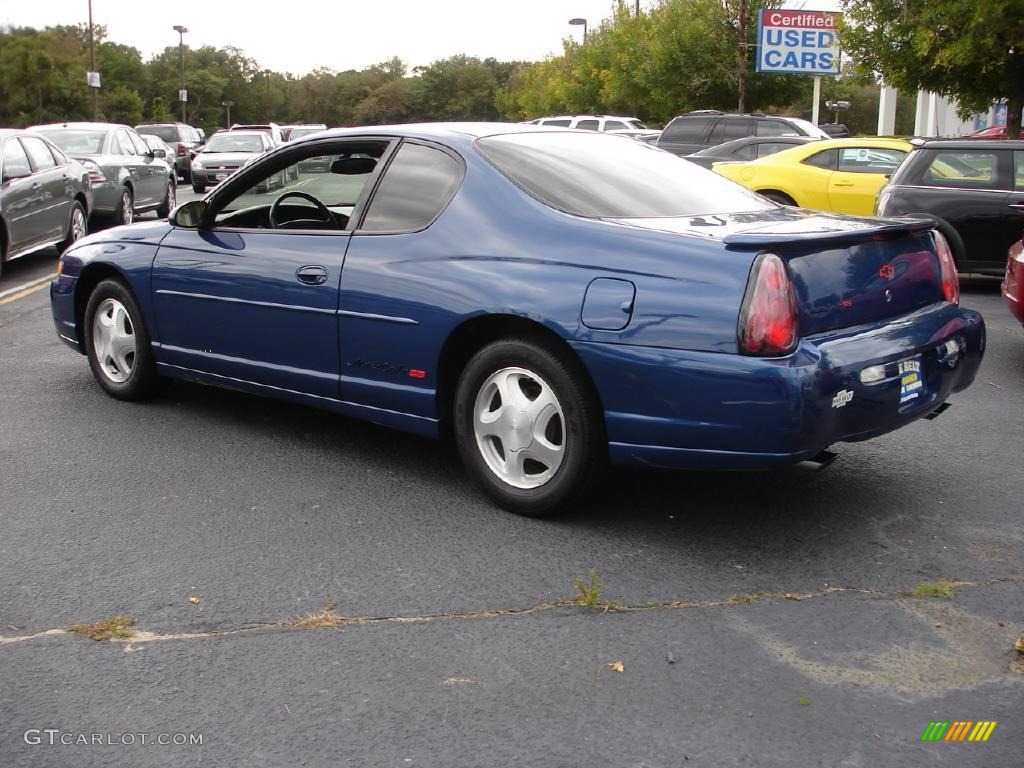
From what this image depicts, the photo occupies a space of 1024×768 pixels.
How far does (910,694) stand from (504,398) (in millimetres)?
1980

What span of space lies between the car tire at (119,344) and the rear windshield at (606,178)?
93.4 inches

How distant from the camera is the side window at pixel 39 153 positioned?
42.1ft

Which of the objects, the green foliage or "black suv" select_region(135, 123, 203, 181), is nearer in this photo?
"black suv" select_region(135, 123, 203, 181)

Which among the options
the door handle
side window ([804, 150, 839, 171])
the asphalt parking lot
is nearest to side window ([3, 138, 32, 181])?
the asphalt parking lot

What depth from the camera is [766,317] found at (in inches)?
157

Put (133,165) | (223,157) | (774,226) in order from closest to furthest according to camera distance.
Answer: (774,226) < (133,165) < (223,157)

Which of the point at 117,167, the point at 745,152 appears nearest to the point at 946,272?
the point at 117,167

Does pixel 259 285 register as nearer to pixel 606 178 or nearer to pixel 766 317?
pixel 606 178

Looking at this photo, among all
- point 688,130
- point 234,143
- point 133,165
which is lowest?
point 133,165

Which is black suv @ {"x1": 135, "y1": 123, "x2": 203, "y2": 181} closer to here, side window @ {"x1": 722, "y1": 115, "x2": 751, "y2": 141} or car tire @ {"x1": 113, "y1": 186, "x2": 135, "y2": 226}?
car tire @ {"x1": 113, "y1": 186, "x2": 135, "y2": 226}

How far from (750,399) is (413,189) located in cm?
191

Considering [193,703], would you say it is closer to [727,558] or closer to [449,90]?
[727,558]

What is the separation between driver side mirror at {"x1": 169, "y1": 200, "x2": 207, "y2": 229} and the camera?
5.92 m

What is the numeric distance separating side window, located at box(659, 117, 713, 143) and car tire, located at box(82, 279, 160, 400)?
19629mm
